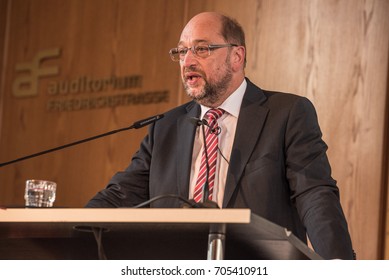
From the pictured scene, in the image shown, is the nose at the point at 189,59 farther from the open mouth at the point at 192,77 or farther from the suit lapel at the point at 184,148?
the suit lapel at the point at 184,148

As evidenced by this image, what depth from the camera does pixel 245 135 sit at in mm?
3037

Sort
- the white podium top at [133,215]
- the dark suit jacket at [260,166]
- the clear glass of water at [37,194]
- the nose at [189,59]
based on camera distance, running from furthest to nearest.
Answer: the nose at [189,59], the dark suit jacket at [260,166], the clear glass of water at [37,194], the white podium top at [133,215]

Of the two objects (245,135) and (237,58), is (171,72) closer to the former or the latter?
(237,58)

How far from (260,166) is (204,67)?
1.80ft

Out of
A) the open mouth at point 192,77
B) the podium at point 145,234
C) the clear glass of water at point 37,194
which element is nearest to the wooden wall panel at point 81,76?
the open mouth at point 192,77

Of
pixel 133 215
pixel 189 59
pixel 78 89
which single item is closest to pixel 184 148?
pixel 189 59

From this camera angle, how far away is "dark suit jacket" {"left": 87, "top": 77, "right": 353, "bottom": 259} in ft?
9.21

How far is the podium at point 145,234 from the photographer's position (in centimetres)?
175

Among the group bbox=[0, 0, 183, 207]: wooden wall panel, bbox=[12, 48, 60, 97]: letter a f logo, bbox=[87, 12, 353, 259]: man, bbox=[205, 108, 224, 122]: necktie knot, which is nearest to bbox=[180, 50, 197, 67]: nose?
bbox=[87, 12, 353, 259]: man

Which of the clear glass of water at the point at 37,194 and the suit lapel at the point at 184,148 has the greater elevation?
the suit lapel at the point at 184,148

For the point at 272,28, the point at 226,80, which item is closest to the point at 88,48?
the point at 272,28

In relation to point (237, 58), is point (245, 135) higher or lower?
lower

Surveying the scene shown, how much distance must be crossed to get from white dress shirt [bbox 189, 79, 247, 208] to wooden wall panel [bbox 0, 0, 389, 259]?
1.20 metres

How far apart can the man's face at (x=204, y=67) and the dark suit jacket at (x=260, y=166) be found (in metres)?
0.12
